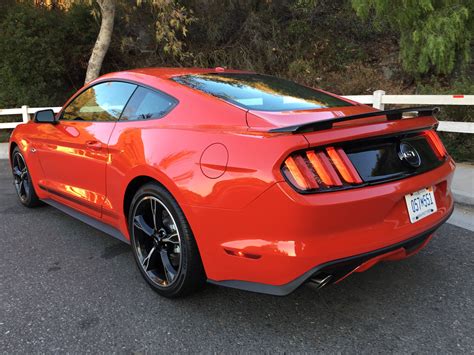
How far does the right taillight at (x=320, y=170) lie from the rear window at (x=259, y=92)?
0.61m

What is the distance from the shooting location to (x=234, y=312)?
9.09 ft

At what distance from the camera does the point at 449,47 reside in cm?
877

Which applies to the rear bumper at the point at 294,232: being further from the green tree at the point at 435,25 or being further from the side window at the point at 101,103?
the green tree at the point at 435,25

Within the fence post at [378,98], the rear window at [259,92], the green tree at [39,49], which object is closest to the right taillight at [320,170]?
the rear window at [259,92]

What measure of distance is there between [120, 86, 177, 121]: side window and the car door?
0.11 metres

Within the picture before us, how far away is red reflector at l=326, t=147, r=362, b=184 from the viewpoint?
2299 millimetres

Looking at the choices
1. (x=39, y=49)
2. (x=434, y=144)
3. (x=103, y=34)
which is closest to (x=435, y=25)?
(x=434, y=144)

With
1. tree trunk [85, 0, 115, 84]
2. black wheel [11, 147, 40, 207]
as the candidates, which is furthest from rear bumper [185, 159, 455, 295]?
tree trunk [85, 0, 115, 84]

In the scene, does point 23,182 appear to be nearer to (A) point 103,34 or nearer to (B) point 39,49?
(A) point 103,34

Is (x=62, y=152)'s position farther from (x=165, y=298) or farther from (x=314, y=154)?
(x=314, y=154)

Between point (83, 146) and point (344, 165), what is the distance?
2220 millimetres

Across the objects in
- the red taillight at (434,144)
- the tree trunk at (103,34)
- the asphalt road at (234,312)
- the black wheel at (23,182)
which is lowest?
the asphalt road at (234,312)

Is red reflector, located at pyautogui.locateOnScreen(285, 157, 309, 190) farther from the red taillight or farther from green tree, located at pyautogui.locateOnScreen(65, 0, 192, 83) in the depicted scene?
green tree, located at pyautogui.locateOnScreen(65, 0, 192, 83)

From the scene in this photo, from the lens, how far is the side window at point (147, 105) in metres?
3.03
